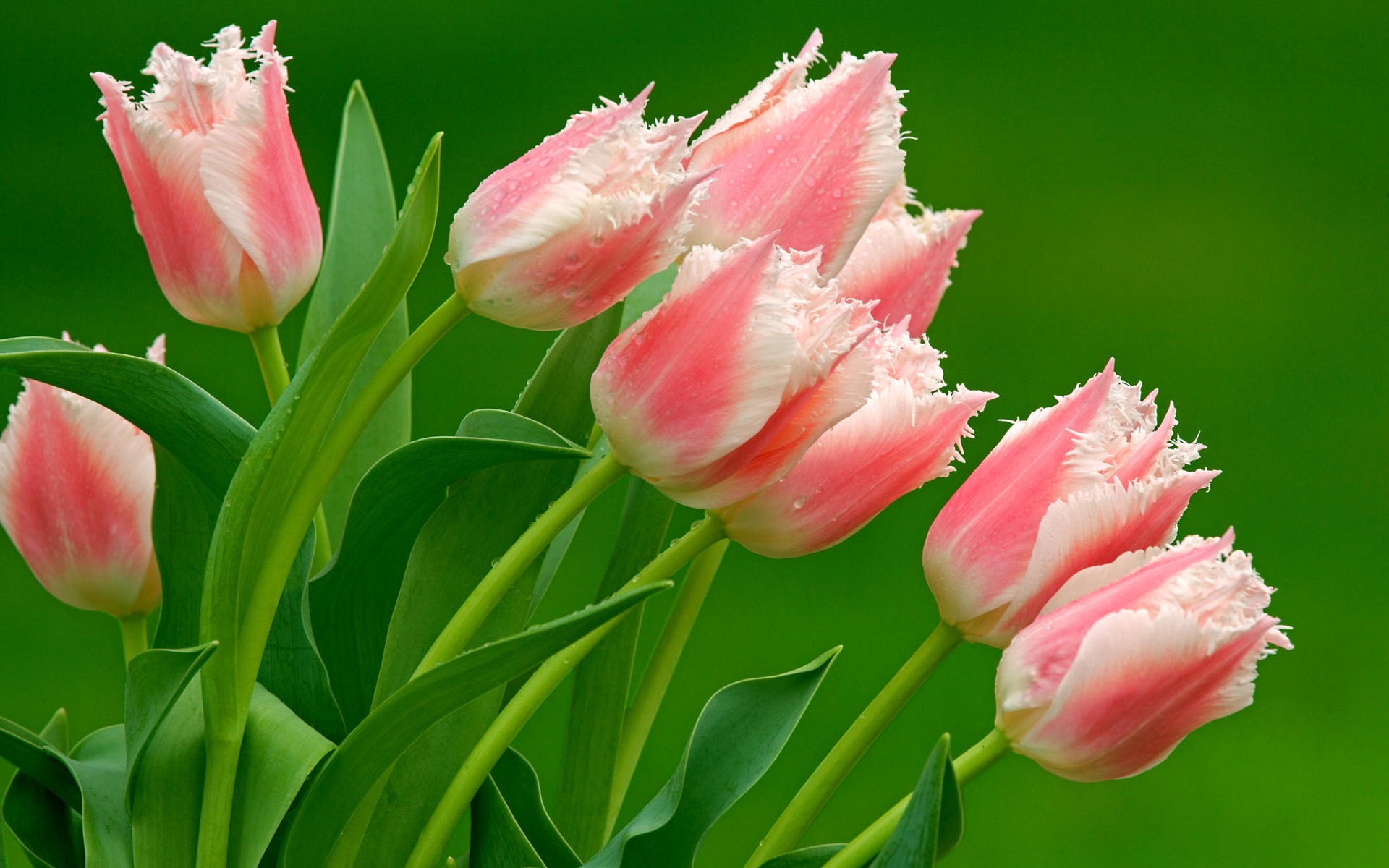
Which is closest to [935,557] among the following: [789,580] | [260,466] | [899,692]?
[899,692]

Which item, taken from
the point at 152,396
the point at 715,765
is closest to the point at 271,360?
the point at 152,396

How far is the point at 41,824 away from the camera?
0.36 meters

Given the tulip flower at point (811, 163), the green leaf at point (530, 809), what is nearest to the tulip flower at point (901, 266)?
the tulip flower at point (811, 163)

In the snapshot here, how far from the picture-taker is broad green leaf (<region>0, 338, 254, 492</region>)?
28cm

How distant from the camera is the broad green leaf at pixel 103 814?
32cm

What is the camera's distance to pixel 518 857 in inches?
12.9

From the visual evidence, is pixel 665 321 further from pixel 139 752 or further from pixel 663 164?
pixel 139 752

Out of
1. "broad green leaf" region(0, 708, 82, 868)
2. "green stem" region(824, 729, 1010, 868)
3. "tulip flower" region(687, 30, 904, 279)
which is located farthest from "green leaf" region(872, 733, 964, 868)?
"broad green leaf" region(0, 708, 82, 868)

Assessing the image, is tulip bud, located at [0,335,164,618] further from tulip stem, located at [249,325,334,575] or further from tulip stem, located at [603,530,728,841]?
tulip stem, located at [603,530,728,841]

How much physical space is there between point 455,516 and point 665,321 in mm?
95

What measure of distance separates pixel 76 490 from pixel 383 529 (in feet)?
0.33

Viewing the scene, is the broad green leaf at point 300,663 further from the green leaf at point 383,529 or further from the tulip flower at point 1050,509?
the tulip flower at point 1050,509

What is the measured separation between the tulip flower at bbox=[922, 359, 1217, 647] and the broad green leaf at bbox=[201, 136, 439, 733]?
126 mm

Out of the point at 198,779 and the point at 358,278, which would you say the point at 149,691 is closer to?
the point at 198,779
